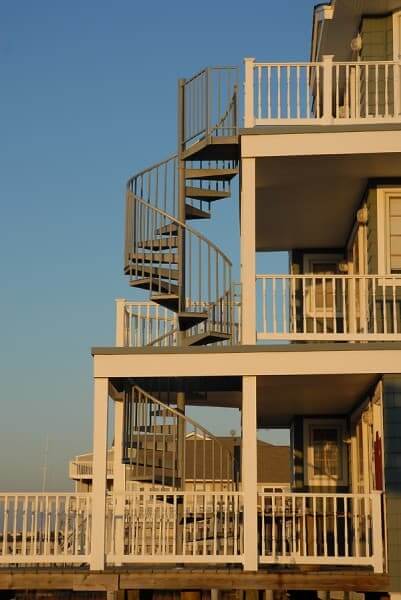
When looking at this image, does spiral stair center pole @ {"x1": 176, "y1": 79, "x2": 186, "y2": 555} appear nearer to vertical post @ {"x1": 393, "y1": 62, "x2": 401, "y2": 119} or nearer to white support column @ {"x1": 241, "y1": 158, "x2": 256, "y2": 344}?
white support column @ {"x1": 241, "y1": 158, "x2": 256, "y2": 344}

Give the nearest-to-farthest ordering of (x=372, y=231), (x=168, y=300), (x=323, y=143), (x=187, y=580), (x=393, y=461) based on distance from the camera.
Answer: (x=187, y=580)
(x=393, y=461)
(x=323, y=143)
(x=372, y=231)
(x=168, y=300)

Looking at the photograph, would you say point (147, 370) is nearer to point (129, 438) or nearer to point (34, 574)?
point (129, 438)

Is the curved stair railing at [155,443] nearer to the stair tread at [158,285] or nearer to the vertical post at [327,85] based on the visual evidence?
the stair tread at [158,285]

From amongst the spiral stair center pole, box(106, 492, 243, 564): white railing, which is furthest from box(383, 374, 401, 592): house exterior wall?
the spiral stair center pole

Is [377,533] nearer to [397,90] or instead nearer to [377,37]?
[397,90]

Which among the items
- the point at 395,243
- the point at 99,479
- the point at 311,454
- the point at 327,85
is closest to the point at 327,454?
the point at 311,454

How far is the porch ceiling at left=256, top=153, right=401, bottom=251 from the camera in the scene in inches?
608

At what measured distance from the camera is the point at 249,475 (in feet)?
46.1

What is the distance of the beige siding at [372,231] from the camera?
15797 millimetres

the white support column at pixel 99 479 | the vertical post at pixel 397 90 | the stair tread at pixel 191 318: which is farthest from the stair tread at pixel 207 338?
the vertical post at pixel 397 90

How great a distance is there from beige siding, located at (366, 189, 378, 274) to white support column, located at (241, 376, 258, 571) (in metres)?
2.73

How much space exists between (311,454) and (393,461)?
19.7 feet

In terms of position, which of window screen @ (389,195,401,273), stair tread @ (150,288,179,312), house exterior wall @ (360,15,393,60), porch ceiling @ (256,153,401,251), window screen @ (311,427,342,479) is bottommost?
window screen @ (311,427,342,479)

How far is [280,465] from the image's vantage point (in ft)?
139
